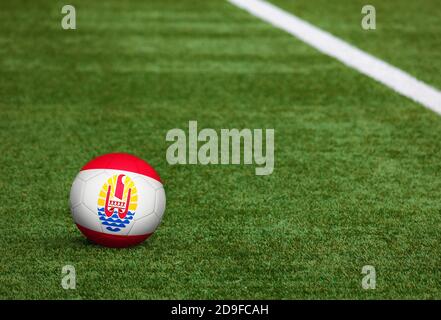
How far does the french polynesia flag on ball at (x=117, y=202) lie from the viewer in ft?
16.5

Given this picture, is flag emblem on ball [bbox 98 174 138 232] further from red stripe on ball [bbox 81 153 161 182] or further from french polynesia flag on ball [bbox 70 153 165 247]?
red stripe on ball [bbox 81 153 161 182]

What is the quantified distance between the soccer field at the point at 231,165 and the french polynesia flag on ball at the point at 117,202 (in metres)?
0.14

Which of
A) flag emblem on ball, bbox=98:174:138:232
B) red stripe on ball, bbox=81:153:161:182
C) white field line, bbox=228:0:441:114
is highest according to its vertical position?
white field line, bbox=228:0:441:114

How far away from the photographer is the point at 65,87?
367 inches

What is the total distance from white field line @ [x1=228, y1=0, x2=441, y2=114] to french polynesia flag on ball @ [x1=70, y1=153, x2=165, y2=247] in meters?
4.22

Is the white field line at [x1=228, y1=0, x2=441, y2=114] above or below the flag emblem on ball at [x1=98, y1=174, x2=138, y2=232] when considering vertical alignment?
above

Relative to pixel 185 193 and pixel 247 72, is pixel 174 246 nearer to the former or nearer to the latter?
pixel 185 193

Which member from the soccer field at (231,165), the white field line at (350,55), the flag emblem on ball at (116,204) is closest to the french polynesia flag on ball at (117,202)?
the flag emblem on ball at (116,204)

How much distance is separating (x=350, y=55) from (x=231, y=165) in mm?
4194

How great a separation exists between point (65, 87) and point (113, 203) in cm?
449

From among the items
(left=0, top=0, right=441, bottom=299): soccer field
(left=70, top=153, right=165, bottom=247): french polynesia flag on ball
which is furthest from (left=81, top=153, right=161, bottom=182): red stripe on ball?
(left=0, top=0, right=441, bottom=299): soccer field

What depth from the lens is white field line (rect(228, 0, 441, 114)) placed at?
920 cm

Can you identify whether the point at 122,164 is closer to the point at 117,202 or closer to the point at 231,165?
the point at 117,202
